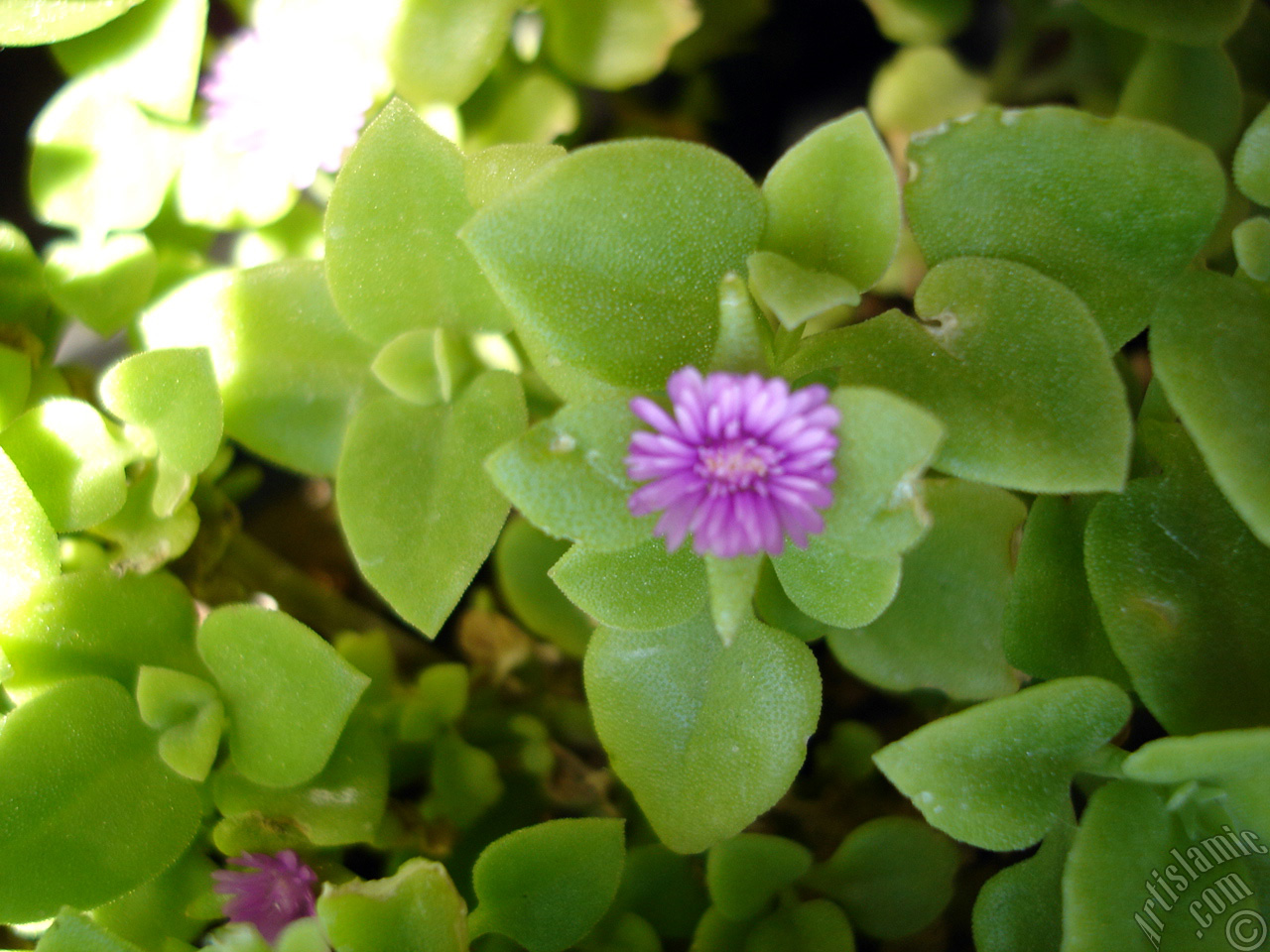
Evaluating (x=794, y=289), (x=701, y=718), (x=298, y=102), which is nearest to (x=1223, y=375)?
(x=794, y=289)

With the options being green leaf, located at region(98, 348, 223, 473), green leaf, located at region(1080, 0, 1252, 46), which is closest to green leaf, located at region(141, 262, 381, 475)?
green leaf, located at region(98, 348, 223, 473)

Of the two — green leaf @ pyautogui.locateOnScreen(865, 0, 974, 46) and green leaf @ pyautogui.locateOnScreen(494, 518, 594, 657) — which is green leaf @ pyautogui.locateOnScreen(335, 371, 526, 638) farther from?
green leaf @ pyautogui.locateOnScreen(865, 0, 974, 46)

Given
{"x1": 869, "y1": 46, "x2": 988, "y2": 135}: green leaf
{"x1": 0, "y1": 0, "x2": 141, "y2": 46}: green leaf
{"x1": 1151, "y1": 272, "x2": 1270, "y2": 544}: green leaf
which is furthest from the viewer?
{"x1": 869, "y1": 46, "x2": 988, "y2": 135}: green leaf

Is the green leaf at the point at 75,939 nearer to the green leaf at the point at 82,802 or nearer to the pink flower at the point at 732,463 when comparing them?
the green leaf at the point at 82,802

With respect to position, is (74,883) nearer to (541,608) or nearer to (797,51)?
(541,608)

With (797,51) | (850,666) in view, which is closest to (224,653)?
(850,666)

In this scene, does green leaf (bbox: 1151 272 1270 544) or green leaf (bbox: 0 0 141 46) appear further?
green leaf (bbox: 0 0 141 46)
